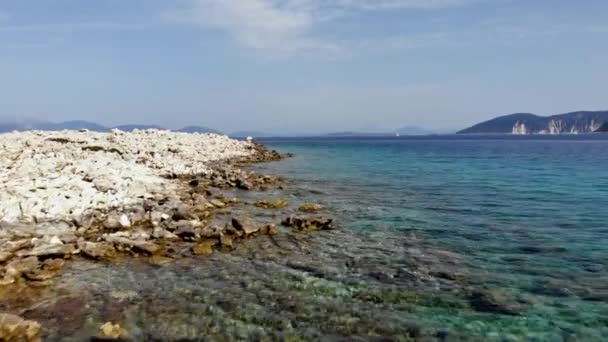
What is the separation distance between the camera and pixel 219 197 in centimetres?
2419

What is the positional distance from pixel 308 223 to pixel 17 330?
10882 mm

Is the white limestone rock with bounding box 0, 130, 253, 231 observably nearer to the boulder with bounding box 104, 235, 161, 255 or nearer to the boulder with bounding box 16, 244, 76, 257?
the boulder with bounding box 104, 235, 161, 255

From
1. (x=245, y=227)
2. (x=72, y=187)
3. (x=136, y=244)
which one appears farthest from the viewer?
(x=72, y=187)

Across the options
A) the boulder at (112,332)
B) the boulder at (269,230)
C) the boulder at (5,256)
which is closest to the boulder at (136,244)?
the boulder at (5,256)

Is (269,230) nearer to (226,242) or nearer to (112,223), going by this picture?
(226,242)

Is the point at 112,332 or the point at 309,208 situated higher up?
the point at 309,208

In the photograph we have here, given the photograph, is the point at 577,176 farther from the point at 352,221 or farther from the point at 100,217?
the point at 100,217

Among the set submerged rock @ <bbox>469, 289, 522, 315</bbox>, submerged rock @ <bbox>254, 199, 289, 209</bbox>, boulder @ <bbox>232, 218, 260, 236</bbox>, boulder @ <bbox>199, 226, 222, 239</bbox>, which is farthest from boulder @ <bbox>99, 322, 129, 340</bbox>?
submerged rock @ <bbox>254, 199, 289, 209</bbox>

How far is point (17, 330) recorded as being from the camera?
8.48 meters

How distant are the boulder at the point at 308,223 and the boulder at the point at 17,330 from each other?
10284mm

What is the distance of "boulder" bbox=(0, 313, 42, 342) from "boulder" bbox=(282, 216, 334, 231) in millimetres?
10284

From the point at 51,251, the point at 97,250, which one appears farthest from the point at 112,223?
the point at 51,251

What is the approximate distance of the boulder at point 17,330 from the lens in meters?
8.36

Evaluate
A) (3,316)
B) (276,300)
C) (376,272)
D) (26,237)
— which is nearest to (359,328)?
(276,300)
